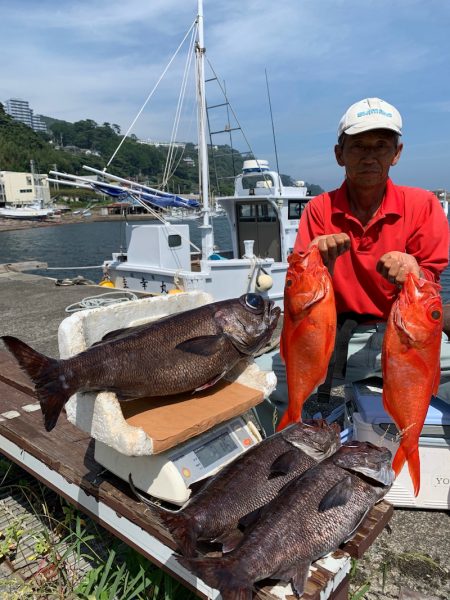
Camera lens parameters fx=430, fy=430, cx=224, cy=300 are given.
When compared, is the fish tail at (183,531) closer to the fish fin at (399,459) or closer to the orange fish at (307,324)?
the orange fish at (307,324)

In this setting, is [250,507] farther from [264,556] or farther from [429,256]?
[429,256]

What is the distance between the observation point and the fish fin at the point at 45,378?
6.00ft

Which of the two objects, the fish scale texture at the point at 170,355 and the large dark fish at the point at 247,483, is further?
the fish scale texture at the point at 170,355

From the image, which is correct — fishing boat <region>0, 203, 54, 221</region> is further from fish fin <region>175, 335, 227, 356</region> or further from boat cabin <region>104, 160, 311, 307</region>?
fish fin <region>175, 335, 227, 356</region>

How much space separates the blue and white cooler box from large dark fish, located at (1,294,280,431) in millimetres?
815

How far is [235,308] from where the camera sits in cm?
239

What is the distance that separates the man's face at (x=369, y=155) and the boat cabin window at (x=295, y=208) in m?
12.1

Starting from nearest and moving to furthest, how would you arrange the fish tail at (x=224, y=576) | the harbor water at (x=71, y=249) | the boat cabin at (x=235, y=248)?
the fish tail at (x=224, y=576) → the boat cabin at (x=235, y=248) → the harbor water at (x=71, y=249)

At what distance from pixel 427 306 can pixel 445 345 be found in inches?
45.6

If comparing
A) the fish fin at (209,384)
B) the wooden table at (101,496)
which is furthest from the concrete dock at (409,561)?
the fish fin at (209,384)

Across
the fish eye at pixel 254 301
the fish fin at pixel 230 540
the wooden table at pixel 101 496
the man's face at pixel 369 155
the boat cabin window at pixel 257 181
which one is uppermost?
the boat cabin window at pixel 257 181

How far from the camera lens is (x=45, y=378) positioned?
1.88 meters

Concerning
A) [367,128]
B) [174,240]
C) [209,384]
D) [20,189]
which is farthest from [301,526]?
[20,189]

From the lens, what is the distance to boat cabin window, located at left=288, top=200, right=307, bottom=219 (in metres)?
14.7
